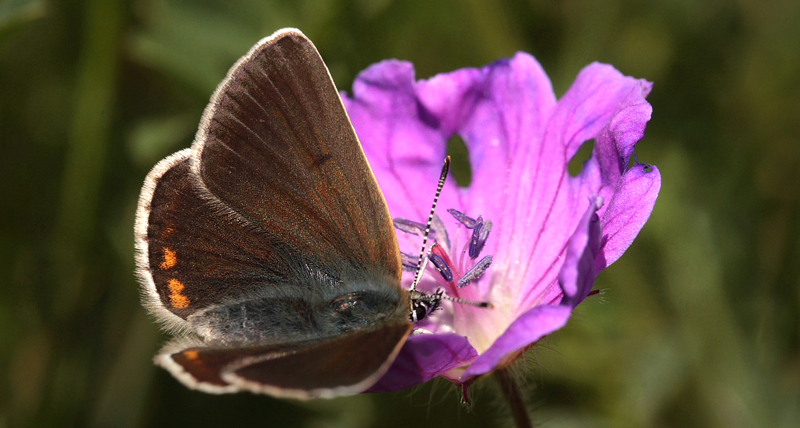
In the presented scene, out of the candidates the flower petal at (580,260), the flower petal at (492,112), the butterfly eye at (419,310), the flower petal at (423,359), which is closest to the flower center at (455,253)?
the flower petal at (492,112)

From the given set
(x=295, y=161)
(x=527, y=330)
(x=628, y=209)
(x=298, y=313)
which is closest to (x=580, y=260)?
(x=527, y=330)

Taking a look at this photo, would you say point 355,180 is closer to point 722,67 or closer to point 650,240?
point 650,240

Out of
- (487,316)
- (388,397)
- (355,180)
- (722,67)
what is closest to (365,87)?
(355,180)

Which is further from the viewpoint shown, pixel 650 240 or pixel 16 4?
pixel 650 240

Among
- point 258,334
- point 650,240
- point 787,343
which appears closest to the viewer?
point 258,334

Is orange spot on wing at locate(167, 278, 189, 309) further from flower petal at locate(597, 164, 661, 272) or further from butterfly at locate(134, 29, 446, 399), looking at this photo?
flower petal at locate(597, 164, 661, 272)

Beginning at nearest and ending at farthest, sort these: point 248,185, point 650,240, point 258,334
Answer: point 258,334 < point 248,185 < point 650,240

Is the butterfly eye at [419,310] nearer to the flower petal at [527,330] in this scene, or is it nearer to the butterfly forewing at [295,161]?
the butterfly forewing at [295,161]

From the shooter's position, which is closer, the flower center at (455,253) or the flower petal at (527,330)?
the flower petal at (527,330)
